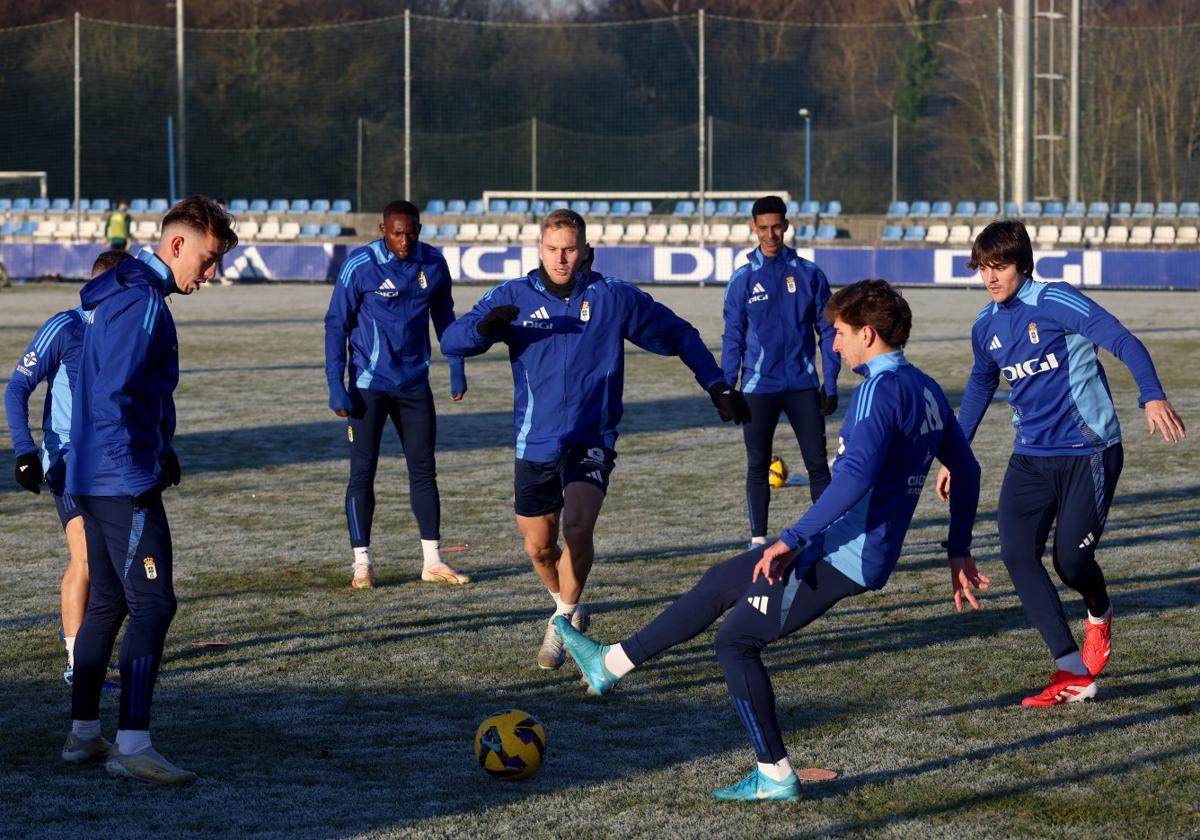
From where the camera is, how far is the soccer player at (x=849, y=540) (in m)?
5.16

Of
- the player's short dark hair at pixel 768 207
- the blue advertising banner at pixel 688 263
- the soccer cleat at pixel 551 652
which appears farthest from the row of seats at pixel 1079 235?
the soccer cleat at pixel 551 652

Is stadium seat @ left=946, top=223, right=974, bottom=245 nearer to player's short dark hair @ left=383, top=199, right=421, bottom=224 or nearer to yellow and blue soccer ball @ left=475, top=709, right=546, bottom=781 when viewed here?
player's short dark hair @ left=383, top=199, right=421, bottom=224

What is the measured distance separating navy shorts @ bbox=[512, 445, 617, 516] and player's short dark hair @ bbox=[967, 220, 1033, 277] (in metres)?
1.74

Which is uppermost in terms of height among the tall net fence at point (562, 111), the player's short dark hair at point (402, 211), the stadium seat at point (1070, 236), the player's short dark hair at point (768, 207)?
the tall net fence at point (562, 111)

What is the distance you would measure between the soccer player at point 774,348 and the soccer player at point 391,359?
5.67 ft

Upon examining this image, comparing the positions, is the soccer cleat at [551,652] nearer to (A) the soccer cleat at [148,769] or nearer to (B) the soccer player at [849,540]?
(B) the soccer player at [849,540]

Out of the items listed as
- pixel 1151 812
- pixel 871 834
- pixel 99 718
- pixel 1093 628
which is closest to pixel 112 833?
pixel 99 718

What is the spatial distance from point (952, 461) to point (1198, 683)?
1.88 metres

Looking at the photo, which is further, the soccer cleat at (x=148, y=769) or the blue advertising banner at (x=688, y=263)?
the blue advertising banner at (x=688, y=263)

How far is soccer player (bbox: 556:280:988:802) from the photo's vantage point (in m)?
5.16

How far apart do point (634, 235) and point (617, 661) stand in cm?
3565

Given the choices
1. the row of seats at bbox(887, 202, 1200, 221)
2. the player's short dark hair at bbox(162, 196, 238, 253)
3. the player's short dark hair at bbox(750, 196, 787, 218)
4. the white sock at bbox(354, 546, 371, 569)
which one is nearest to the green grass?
the white sock at bbox(354, 546, 371, 569)

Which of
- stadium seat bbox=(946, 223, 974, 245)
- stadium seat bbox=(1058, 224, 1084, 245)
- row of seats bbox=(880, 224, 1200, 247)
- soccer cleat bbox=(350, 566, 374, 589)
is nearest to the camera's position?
soccer cleat bbox=(350, 566, 374, 589)

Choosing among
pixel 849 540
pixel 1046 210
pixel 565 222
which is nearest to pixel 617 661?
pixel 849 540
